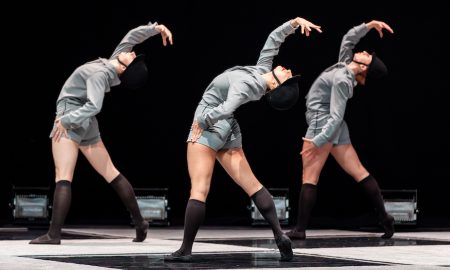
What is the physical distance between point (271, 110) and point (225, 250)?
4.16 metres

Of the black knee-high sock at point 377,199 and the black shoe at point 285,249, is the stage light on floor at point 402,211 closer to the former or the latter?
the black knee-high sock at point 377,199

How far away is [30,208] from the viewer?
32.0 feet

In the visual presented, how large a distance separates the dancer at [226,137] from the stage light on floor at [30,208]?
4.02m

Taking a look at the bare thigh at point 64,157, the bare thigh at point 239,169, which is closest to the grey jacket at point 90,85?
the bare thigh at point 64,157

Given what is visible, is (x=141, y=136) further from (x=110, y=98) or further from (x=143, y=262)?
(x=143, y=262)

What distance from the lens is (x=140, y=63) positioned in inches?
287

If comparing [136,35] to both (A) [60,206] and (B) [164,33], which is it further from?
(A) [60,206]

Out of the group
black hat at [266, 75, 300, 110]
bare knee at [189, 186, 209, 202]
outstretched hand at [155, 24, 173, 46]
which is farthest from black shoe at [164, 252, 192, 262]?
outstretched hand at [155, 24, 173, 46]

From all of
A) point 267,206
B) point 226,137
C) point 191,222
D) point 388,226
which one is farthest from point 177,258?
point 388,226

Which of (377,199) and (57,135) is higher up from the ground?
(57,135)

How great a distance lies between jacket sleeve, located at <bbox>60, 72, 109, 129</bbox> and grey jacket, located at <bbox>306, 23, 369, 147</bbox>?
1.73 metres

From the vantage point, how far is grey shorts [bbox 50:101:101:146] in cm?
732

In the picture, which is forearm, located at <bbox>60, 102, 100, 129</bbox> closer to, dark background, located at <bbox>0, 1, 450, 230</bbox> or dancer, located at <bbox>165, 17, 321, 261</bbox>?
dancer, located at <bbox>165, 17, 321, 261</bbox>

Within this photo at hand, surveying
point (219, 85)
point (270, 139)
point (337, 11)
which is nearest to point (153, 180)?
point (270, 139)
